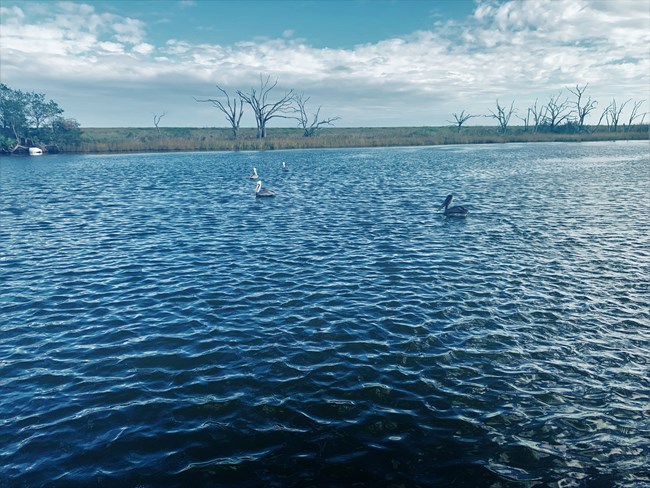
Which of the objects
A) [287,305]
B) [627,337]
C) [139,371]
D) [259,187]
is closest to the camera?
[139,371]

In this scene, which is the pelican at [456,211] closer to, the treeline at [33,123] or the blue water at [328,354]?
the blue water at [328,354]

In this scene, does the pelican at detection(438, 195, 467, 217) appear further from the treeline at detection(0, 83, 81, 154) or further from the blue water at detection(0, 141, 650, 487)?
the treeline at detection(0, 83, 81, 154)

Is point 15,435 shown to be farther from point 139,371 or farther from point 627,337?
point 627,337

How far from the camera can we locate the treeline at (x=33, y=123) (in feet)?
323

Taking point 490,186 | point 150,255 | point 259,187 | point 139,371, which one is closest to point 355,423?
point 139,371

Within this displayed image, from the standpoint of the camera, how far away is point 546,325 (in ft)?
41.2

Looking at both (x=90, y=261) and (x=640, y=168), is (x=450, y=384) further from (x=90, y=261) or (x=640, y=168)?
(x=640, y=168)

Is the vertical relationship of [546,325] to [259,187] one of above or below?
below

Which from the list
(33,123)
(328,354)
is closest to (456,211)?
(328,354)

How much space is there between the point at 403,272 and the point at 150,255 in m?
11.5

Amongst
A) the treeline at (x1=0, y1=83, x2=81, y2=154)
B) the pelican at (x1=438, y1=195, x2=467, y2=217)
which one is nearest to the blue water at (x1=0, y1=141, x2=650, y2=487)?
the pelican at (x1=438, y1=195, x2=467, y2=217)

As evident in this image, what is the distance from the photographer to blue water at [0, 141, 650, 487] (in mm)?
7766

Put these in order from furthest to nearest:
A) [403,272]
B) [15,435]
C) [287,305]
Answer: [403,272], [287,305], [15,435]

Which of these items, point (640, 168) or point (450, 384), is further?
point (640, 168)
